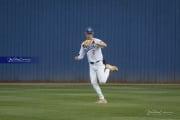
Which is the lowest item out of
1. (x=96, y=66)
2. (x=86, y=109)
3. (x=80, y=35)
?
(x=86, y=109)

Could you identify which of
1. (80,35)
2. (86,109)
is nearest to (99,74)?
(86,109)

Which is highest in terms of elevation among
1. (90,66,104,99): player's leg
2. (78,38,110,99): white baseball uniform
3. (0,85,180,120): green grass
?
(78,38,110,99): white baseball uniform

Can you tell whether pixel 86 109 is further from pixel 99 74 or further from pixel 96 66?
pixel 96 66

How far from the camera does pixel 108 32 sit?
29.1 metres

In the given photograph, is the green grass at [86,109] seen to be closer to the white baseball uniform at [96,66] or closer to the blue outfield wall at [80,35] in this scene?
the white baseball uniform at [96,66]

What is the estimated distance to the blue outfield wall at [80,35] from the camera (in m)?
28.9

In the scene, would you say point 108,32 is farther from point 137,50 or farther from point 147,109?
point 147,109

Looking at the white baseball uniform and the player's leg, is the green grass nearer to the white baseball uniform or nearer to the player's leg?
the player's leg

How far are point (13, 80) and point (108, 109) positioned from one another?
15.6m

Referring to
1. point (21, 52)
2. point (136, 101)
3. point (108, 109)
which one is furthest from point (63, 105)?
point (21, 52)

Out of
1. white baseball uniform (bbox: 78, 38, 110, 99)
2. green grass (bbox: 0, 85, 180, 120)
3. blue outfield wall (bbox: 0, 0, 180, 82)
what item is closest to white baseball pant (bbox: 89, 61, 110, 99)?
white baseball uniform (bbox: 78, 38, 110, 99)

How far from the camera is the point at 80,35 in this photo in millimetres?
29109

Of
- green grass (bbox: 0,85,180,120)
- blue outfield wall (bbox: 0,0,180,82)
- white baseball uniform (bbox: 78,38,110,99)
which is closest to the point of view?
green grass (bbox: 0,85,180,120)

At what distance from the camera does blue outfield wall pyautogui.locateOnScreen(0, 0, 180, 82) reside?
94.9 ft
